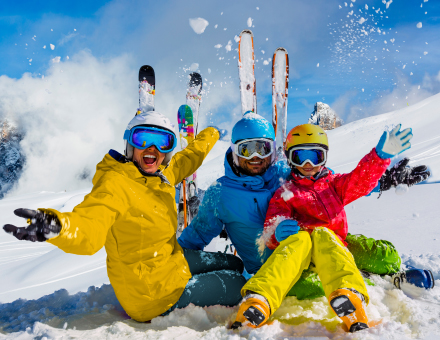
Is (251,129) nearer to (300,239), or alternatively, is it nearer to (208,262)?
(300,239)

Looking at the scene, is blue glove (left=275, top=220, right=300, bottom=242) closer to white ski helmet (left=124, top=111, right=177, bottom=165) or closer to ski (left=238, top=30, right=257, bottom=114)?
white ski helmet (left=124, top=111, right=177, bottom=165)

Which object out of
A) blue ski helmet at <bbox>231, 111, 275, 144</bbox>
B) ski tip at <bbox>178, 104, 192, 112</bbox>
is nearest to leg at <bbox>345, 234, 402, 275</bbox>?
blue ski helmet at <bbox>231, 111, 275, 144</bbox>

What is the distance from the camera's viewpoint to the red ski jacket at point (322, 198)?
88.7 inches

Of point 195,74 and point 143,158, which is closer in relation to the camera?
point 143,158

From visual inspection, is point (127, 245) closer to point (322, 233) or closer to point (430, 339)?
point (322, 233)

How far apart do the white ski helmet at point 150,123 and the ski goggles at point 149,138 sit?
1.2 inches

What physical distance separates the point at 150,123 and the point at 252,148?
0.91 metres

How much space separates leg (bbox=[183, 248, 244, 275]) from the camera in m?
2.36

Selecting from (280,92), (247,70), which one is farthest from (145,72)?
(280,92)

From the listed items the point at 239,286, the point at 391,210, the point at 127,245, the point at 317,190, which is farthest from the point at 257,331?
the point at 391,210

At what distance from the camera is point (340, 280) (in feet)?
5.30

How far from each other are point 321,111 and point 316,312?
109ft

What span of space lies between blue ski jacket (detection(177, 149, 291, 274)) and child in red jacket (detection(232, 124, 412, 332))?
0.40 feet

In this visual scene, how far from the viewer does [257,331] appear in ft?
4.89
